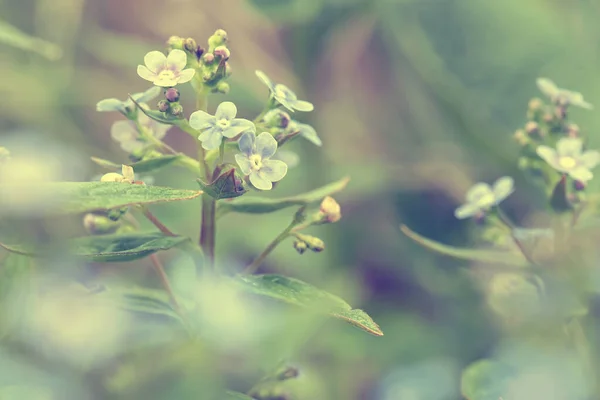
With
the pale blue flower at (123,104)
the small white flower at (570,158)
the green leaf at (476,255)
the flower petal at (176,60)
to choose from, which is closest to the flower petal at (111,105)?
the pale blue flower at (123,104)

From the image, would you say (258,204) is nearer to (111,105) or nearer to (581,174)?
(111,105)

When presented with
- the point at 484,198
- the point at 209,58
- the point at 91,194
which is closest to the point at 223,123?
the point at 209,58

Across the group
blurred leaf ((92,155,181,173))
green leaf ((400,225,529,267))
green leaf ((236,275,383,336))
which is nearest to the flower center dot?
blurred leaf ((92,155,181,173))

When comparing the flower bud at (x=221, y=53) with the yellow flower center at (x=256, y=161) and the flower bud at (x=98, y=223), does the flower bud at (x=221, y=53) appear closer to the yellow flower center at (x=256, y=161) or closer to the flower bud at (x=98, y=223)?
the yellow flower center at (x=256, y=161)

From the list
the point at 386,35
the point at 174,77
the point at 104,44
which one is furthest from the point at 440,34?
the point at 174,77

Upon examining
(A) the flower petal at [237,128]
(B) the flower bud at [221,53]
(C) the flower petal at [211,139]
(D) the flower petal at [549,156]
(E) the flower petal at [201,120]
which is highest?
(D) the flower petal at [549,156]

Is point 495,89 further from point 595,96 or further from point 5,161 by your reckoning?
point 5,161

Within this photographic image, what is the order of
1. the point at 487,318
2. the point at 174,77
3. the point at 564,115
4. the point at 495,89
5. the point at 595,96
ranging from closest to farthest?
the point at 174,77 → the point at 564,115 → the point at 487,318 → the point at 595,96 → the point at 495,89
